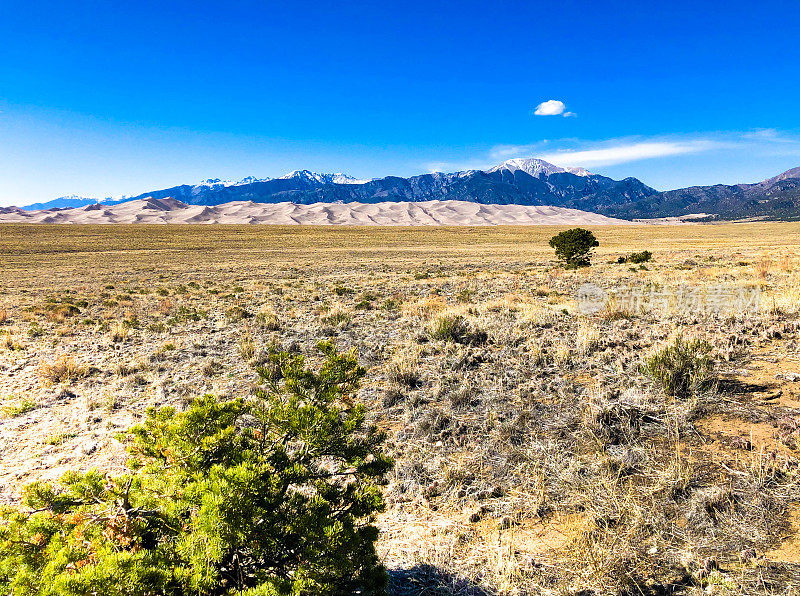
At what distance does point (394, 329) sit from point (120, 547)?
10.0 m

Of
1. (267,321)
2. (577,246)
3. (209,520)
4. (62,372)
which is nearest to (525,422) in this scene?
(209,520)

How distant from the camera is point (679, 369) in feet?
20.8

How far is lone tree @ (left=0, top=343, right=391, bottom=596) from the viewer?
195 cm

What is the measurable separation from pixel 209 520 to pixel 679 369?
6.95m

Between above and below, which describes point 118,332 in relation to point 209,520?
below

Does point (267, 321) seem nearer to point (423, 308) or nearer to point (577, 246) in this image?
point (423, 308)

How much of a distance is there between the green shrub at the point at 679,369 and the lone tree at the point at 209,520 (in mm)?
5399

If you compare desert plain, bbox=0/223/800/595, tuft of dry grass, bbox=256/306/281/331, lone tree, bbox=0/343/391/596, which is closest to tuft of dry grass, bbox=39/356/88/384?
desert plain, bbox=0/223/800/595

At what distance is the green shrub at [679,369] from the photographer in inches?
243

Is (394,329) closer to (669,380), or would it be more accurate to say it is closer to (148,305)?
(669,380)

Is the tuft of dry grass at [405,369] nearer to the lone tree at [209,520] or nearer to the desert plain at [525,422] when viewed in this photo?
the desert plain at [525,422]

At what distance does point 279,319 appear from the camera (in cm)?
1452

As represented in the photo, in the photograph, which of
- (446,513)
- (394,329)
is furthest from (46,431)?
(394,329)

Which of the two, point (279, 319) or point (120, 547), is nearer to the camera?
point (120, 547)
